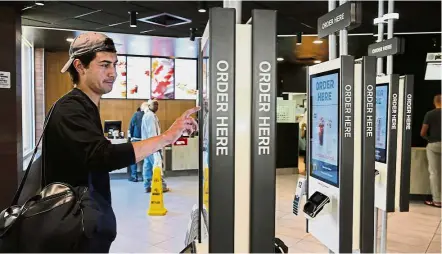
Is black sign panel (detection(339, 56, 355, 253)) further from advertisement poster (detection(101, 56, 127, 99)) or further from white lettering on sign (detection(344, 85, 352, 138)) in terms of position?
advertisement poster (detection(101, 56, 127, 99))

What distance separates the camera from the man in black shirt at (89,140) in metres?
1.43

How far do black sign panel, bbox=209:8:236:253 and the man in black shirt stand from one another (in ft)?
0.76

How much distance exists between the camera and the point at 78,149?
145 centimetres

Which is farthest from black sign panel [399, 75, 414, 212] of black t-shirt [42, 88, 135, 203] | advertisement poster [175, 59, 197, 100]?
advertisement poster [175, 59, 197, 100]

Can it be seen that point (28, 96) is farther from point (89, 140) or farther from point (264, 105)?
point (264, 105)

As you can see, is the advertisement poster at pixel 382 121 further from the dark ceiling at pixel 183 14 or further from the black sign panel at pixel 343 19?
the dark ceiling at pixel 183 14

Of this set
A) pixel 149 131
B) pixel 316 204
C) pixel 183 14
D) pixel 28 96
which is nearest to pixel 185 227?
pixel 149 131

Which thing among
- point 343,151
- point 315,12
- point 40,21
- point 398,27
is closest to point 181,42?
point 40,21

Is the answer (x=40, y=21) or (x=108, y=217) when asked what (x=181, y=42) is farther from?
(x=108, y=217)

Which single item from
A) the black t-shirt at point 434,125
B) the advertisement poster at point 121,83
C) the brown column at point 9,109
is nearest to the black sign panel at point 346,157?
the brown column at point 9,109

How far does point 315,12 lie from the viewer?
5719mm

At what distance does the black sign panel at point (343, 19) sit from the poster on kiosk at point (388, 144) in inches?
51.8

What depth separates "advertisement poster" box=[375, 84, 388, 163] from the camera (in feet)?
10.2

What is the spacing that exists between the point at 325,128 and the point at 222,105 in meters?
0.89
